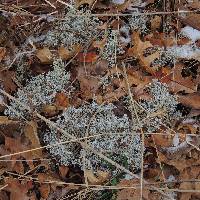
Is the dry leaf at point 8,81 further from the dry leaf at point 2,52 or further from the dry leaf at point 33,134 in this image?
the dry leaf at point 33,134

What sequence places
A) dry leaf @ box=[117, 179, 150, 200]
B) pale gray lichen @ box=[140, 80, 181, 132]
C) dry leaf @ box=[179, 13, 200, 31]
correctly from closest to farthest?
1. dry leaf @ box=[117, 179, 150, 200]
2. pale gray lichen @ box=[140, 80, 181, 132]
3. dry leaf @ box=[179, 13, 200, 31]

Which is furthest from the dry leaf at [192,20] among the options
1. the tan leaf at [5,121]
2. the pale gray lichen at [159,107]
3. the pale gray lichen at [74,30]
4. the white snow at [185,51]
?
the tan leaf at [5,121]

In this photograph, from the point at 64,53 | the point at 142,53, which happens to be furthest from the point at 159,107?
the point at 64,53

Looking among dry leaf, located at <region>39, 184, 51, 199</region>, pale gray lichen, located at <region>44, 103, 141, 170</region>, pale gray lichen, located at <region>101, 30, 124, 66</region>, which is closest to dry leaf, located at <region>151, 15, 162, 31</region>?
pale gray lichen, located at <region>101, 30, 124, 66</region>

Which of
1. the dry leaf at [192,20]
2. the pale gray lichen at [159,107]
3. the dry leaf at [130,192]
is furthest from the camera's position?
the dry leaf at [192,20]

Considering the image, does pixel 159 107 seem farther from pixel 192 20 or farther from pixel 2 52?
pixel 2 52

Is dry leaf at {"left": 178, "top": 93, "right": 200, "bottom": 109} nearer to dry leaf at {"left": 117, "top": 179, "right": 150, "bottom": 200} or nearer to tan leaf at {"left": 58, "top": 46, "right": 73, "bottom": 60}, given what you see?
dry leaf at {"left": 117, "top": 179, "right": 150, "bottom": 200}

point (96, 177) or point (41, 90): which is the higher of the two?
point (41, 90)
